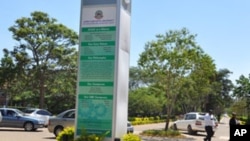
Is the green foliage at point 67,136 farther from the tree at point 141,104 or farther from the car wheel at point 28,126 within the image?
the tree at point 141,104

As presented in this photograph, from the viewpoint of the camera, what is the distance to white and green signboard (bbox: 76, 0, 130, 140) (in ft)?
34.8

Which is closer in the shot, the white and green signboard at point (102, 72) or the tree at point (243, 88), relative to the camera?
the white and green signboard at point (102, 72)

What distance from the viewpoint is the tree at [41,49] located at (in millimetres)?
40562

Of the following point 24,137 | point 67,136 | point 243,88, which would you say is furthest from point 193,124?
point 243,88

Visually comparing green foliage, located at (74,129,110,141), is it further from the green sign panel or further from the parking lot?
the parking lot

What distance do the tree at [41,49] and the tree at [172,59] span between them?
17.1 m

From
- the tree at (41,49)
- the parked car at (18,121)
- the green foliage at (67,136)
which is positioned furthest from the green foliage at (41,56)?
the green foliage at (67,136)

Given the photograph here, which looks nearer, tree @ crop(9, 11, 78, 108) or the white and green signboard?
the white and green signboard

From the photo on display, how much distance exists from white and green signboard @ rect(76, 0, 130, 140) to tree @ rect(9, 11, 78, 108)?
30.1 meters

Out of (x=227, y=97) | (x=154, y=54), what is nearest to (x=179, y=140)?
(x=154, y=54)

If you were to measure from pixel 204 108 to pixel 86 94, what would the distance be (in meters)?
72.9

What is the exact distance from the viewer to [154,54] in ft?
83.0

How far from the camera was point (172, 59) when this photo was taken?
80.8 ft

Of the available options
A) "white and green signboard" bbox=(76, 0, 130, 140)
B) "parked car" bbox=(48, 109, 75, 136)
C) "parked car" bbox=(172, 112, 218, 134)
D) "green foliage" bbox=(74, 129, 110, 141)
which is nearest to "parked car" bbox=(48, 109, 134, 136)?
"parked car" bbox=(48, 109, 75, 136)
